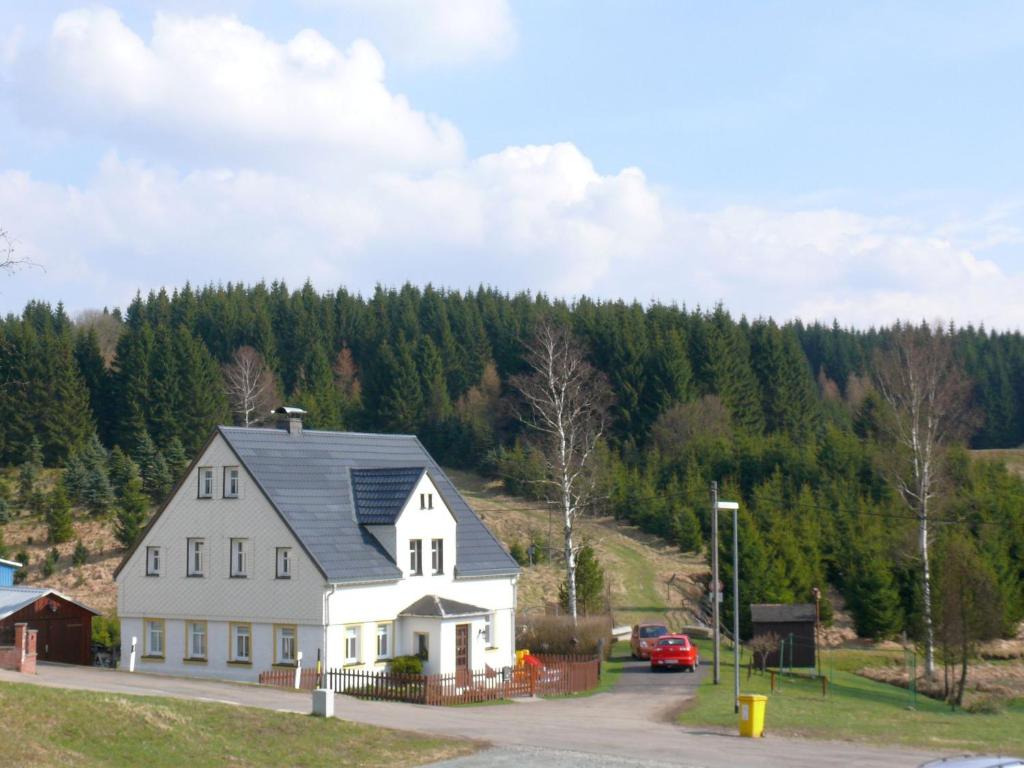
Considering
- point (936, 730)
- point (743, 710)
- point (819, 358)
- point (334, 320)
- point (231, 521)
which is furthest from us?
point (819, 358)

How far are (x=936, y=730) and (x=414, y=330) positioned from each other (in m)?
106

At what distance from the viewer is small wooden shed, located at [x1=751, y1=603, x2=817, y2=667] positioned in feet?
160

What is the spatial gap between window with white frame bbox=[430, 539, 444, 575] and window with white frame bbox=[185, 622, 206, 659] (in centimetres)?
814

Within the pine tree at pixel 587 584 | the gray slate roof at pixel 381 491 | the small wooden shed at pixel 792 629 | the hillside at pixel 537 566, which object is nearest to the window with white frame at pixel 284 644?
the gray slate roof at pixel 381 491

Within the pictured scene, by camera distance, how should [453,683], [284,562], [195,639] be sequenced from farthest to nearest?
[195,639] < [284,562] < [453,683]

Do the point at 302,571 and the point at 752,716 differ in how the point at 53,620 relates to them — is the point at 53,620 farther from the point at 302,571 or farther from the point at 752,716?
the point at 752,716

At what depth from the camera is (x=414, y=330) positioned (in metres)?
134

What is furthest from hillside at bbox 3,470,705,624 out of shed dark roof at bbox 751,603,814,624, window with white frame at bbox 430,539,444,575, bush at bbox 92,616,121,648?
window with white frame at bbox 430,539,444,575

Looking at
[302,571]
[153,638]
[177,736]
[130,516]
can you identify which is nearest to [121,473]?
[130,516]

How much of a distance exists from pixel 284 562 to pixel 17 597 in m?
11.7

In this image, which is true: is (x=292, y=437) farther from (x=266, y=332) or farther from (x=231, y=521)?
(x=266, y=332)

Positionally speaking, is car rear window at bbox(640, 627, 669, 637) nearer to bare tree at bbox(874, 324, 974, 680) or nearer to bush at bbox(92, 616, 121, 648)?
bare tree at bbox(874, 324, 974, 680)

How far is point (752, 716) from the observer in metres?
29.1

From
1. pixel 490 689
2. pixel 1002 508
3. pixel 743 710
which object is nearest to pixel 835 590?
pixel 1002 508
